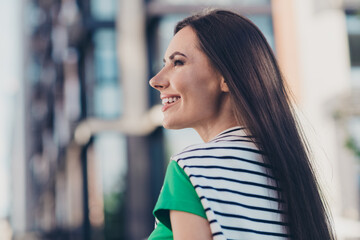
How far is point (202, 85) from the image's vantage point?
1580mm

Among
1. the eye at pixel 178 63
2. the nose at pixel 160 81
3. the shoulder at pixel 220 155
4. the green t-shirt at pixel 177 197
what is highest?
the eye at pixel 178 63

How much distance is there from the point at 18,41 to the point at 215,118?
14600 millimetres

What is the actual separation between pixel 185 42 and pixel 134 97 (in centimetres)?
1341

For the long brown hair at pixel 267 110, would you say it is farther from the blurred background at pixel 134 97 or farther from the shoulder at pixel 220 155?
the blurred background at pixel 134 97

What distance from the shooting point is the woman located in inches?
51.3

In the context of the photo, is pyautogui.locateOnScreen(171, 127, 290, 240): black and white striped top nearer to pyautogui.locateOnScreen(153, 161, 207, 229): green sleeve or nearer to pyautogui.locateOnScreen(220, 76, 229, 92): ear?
pyautogui.locateOnScreen(153, 161, 207, 229): green sleeve

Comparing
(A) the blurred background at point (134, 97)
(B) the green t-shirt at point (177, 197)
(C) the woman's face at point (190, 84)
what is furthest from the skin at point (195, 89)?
(A) the blurred background at point (134, 97)

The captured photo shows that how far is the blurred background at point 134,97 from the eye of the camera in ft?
42.3

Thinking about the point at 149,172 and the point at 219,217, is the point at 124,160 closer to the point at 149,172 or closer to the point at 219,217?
the point at 149,172

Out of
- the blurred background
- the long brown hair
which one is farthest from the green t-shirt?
the blurred background

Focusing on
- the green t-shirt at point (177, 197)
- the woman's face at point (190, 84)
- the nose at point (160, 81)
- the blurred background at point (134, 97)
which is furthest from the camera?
the blurred background at point (134, 97)

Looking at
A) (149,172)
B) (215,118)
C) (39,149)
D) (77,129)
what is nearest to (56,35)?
(77,129)

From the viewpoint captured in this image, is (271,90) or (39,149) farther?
(39,149)

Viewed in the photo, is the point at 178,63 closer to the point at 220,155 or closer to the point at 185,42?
the point at 185,42
